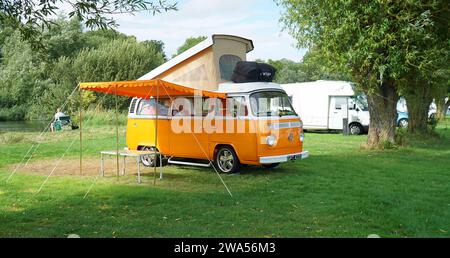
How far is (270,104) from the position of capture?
11.5 m

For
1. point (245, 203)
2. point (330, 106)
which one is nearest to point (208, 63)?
point (245, 203)

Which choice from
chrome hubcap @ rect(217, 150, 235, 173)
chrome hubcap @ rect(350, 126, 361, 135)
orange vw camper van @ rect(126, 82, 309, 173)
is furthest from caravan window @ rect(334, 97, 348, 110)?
chrome hubcap @ rect(217, 150, 235, 173)

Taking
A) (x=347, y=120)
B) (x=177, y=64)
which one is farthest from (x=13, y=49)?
(x=177, y=64)

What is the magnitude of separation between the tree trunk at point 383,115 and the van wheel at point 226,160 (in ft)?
24.5

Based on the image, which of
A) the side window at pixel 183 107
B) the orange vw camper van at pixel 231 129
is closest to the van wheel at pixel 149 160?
the orange vw camper van at pixel 231 129

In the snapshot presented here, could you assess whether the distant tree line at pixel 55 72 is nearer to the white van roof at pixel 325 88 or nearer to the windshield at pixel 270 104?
the white van roof at pixel 325 88

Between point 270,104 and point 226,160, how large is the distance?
170 centimetres

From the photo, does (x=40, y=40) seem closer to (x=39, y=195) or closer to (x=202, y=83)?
(x=39, y=195)

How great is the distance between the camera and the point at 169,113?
1238cm

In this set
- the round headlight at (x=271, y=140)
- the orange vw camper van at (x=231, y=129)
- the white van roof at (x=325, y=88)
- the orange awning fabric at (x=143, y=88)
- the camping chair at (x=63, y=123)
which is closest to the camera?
the orange awning fabric at (x=143, y=88)

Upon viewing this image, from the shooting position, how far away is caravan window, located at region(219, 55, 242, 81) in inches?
512

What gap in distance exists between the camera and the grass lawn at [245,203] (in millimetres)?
6477

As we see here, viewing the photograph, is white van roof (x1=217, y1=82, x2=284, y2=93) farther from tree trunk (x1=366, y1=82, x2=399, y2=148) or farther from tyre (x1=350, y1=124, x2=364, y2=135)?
tyre (x1=350, y1=124, x2=364, y2=135)

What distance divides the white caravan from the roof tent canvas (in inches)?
492
